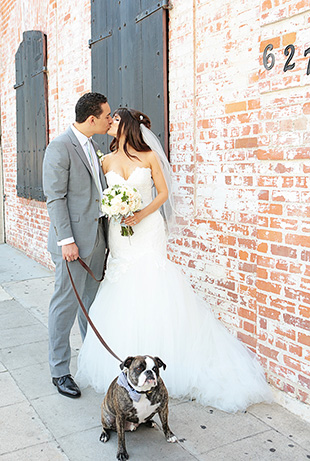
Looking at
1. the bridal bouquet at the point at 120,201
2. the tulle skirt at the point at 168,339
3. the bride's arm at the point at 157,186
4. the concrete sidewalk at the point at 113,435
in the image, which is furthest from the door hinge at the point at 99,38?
the concrete sidewalk at the point at 113,435

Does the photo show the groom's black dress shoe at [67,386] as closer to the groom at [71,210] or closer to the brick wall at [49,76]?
the groom at [71,210]

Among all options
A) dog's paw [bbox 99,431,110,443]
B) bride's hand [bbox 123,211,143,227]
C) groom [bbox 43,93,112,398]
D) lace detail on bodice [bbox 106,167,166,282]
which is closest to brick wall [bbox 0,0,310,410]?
lace detail on bodice [bbox 106,167,166,282]

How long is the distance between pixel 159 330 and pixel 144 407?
2.76 ft

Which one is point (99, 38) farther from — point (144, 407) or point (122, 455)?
point (122, 455)

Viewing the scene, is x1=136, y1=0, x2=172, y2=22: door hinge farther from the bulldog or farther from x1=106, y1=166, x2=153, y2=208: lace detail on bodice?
the bulldog

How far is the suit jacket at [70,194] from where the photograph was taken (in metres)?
3.66

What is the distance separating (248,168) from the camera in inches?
149

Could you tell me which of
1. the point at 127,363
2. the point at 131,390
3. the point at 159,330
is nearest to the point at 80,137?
the point at 159,330

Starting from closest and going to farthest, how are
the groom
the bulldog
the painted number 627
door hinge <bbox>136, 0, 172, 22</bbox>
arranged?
1. the bulldog
2. the painted number 627
3. the groom
4. door hinge <bbox>136, 0, 172, 22</bbox>

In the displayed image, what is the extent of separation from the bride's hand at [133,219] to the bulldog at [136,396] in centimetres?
118

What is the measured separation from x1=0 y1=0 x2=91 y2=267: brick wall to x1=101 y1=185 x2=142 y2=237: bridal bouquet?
324cm

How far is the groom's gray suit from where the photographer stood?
3668 millimetres

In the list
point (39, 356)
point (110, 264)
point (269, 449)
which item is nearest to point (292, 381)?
point (269, 449)

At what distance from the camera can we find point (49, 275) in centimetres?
755
